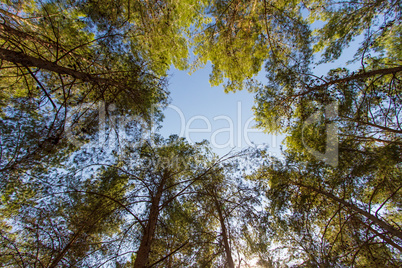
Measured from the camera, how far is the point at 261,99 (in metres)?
5.93

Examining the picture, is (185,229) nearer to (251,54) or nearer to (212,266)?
(212,266)

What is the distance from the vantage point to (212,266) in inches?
184

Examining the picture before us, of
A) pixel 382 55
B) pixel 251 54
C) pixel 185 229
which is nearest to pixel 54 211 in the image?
pixel 185 229

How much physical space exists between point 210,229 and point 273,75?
5.30 meters

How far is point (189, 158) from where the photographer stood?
6.10m

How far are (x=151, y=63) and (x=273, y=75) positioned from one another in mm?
3658

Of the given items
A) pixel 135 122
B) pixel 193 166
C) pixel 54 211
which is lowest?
pixel 54 211

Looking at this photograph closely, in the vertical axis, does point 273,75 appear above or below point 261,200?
above

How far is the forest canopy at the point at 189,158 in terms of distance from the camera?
3848mm

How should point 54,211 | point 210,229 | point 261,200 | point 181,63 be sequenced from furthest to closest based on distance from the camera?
point 181,63, point 210,229, point 261,200, point 54,211

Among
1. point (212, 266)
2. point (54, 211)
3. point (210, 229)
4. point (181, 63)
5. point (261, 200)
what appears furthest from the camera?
point (181, 63)

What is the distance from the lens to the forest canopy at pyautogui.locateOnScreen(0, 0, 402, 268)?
3.85 meters

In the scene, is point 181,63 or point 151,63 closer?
point 151,63

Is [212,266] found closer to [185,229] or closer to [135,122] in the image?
[185,229]
